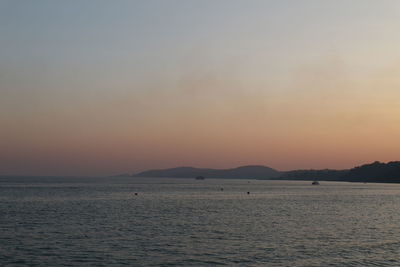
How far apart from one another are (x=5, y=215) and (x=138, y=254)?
147ft

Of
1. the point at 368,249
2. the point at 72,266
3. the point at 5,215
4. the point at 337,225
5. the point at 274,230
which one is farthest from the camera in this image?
the point at 5,215

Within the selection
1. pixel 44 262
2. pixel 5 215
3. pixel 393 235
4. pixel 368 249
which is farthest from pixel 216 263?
pixel 5 215

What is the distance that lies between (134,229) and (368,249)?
99.8ft

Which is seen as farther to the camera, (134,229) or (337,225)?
(337,225)

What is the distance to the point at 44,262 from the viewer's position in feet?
130

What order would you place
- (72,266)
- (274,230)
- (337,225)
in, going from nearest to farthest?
(72,266) → (274,230) → (337,225)

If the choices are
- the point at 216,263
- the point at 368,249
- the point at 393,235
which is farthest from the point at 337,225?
the point at 216,263

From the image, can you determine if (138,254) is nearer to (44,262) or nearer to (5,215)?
(44,262)

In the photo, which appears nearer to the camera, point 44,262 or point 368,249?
point 44,262

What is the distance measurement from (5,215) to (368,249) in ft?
197

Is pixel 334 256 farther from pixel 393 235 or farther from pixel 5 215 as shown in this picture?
pixel 5 215

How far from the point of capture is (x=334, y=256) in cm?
4394

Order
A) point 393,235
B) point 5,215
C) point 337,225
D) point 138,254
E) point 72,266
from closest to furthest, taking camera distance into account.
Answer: point 72,266, point 138,254, point 393,235, point 337,225, point 5,215

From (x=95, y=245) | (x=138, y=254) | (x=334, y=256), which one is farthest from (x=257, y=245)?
(x=95, y=245)
